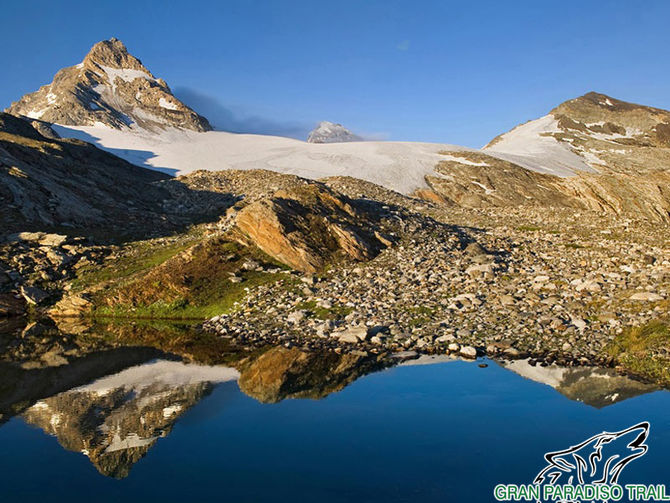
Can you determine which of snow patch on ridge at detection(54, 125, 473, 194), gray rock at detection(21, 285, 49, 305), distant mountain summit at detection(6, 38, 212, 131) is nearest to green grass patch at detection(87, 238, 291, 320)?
gray rock at detection(21, 285, 49, 305)

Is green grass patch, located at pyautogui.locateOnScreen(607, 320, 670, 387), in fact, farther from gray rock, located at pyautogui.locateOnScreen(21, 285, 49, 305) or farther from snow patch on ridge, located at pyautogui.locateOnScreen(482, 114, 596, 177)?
snow patch on ridge, located at pyautogui.locateOnScreen(482, 114, 596, 177)

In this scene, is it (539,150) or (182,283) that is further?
(539,150)

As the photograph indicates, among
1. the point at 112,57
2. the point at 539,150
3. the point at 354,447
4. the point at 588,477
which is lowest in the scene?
the point at 588,477

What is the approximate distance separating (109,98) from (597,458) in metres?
167

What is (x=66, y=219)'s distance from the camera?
39.3 m

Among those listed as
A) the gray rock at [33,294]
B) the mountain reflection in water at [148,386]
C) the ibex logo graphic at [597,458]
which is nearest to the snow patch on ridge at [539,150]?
the mountain reflection in water at [148,386]

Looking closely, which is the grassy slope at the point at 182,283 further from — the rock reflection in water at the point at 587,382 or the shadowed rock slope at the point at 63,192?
the rock reflection in water at the point at 587,382

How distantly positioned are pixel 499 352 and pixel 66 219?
1414 inches

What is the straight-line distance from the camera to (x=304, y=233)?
30812 mm

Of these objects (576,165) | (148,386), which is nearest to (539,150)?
(576,165)

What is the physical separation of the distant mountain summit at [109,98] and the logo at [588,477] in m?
143

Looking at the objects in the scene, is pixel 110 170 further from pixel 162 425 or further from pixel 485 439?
pixel 485 439

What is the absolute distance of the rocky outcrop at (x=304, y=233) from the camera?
96.1 feet

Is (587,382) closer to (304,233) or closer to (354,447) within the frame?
(354,447)
